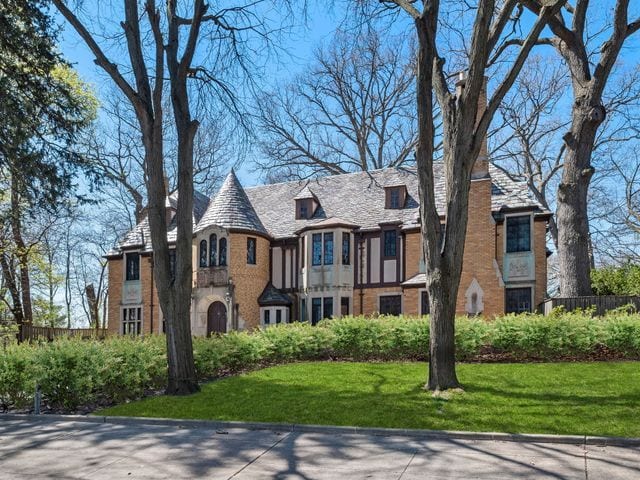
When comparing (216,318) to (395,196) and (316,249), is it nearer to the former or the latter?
(316,249)

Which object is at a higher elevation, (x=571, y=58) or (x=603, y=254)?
(x=571, y=58)

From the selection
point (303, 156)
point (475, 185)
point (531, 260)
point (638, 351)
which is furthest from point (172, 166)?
point (638, 351)

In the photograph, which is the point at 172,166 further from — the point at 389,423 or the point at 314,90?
the point at 389,423

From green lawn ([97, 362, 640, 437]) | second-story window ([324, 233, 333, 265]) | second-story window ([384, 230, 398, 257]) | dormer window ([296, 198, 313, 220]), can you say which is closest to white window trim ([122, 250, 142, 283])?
dormer window ([296, 198, 313, 220])

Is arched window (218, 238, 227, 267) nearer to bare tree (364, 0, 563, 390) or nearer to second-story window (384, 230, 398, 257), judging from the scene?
second-story window (384, 230, 398, 257)

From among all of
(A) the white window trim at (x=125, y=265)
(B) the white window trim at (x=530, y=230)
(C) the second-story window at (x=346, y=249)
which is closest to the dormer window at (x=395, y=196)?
(C) the second-story window at (x=346, y=249)

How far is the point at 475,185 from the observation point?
24109mm

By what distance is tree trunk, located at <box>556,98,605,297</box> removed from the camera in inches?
709

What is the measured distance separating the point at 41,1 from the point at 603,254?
1128 inches

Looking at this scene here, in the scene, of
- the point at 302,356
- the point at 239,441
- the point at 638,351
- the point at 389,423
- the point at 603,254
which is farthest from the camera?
the point at 603,254

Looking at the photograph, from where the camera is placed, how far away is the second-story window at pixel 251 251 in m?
28.0

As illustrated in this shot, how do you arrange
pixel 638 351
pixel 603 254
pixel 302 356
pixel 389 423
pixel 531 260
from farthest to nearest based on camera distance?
pixel 603 254 → pixel 531 260 → pixel 302 356 → pixel 638 351 → pixel 389 423

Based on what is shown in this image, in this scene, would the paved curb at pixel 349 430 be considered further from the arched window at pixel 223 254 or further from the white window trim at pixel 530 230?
the white window trim at pixel 530 230

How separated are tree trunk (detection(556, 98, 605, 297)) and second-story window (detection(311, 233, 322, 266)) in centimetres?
1149
